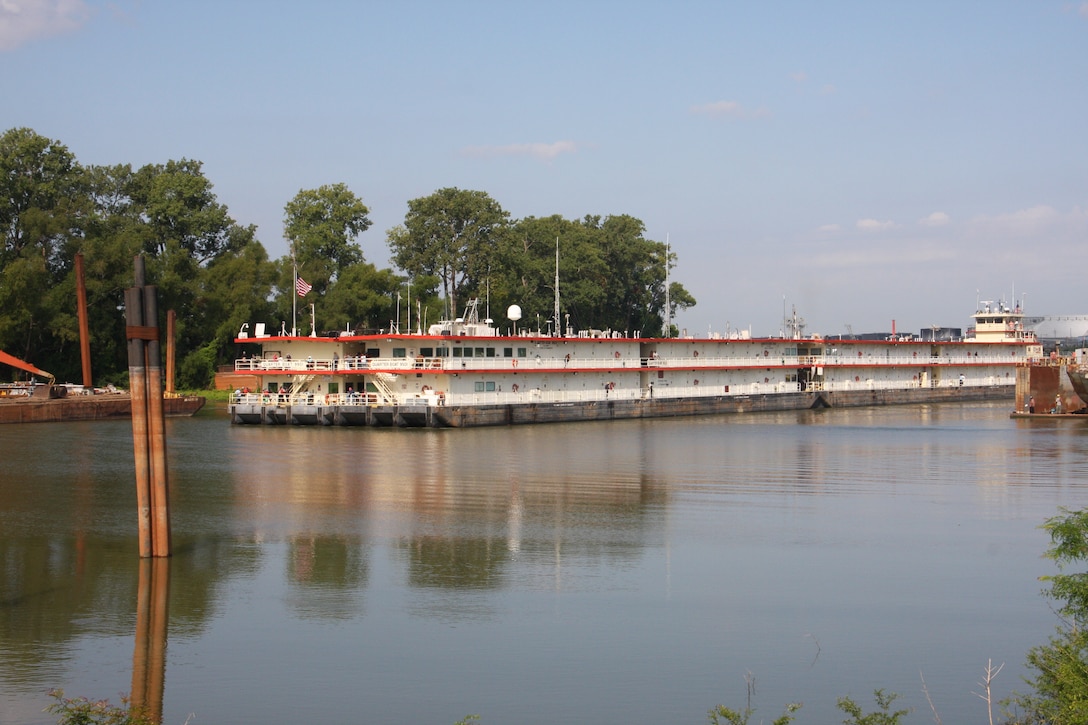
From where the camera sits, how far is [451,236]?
10662cm

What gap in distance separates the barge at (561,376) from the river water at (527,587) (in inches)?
640

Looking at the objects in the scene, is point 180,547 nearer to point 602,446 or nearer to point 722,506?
point 722,506

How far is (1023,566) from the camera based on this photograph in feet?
84.0

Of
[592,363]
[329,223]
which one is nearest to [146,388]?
[592,363]

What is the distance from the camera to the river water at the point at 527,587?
17.2 m

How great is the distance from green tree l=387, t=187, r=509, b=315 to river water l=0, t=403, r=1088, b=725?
62.0 metres

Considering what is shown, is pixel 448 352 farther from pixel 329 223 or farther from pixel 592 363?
pixel 329 223

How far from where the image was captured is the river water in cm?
1725

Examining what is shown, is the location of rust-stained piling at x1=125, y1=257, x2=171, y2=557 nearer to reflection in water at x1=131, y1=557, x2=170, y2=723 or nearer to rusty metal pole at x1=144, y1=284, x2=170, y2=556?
rusty metal pole at x1=144, y1=284, x2=170, y2=556

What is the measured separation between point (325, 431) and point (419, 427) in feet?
15.2

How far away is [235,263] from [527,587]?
7135cm

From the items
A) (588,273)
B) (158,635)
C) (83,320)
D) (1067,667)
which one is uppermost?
(588,273)

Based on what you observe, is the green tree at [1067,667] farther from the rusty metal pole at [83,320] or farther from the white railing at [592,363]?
the rusty metal pole at [83,320]

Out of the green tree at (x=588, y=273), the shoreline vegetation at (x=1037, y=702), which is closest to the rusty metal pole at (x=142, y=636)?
the shoreline vegetation at (x=1037, y=702)
